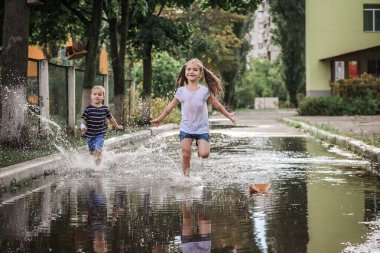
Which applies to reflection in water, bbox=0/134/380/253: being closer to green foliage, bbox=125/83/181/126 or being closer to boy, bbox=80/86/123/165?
boy, bbox=80/86/123/165

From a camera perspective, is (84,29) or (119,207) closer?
(119,207)

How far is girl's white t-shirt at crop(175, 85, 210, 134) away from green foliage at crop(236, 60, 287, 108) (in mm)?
72640

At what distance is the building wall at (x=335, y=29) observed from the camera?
49.2 meters

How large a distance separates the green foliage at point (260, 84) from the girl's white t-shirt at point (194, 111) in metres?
72.6

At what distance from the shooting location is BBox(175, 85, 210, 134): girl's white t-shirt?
34.0 feet

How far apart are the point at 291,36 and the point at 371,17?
12.7 meters

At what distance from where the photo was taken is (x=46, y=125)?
784 inches

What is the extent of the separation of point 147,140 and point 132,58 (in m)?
10.2

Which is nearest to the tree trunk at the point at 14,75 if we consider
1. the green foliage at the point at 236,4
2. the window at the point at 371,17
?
the green foliage at the point at 236,4

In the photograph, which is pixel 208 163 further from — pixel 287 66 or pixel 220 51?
pixel 287 66

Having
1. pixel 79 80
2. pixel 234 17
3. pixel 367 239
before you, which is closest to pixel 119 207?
pixel 367 239

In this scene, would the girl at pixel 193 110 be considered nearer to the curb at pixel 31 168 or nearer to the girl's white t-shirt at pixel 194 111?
the girl's white t-shirt at pixel 194 111

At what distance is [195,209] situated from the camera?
26.6 feet

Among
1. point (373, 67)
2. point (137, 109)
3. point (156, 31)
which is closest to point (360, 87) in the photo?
point (373, 67)
